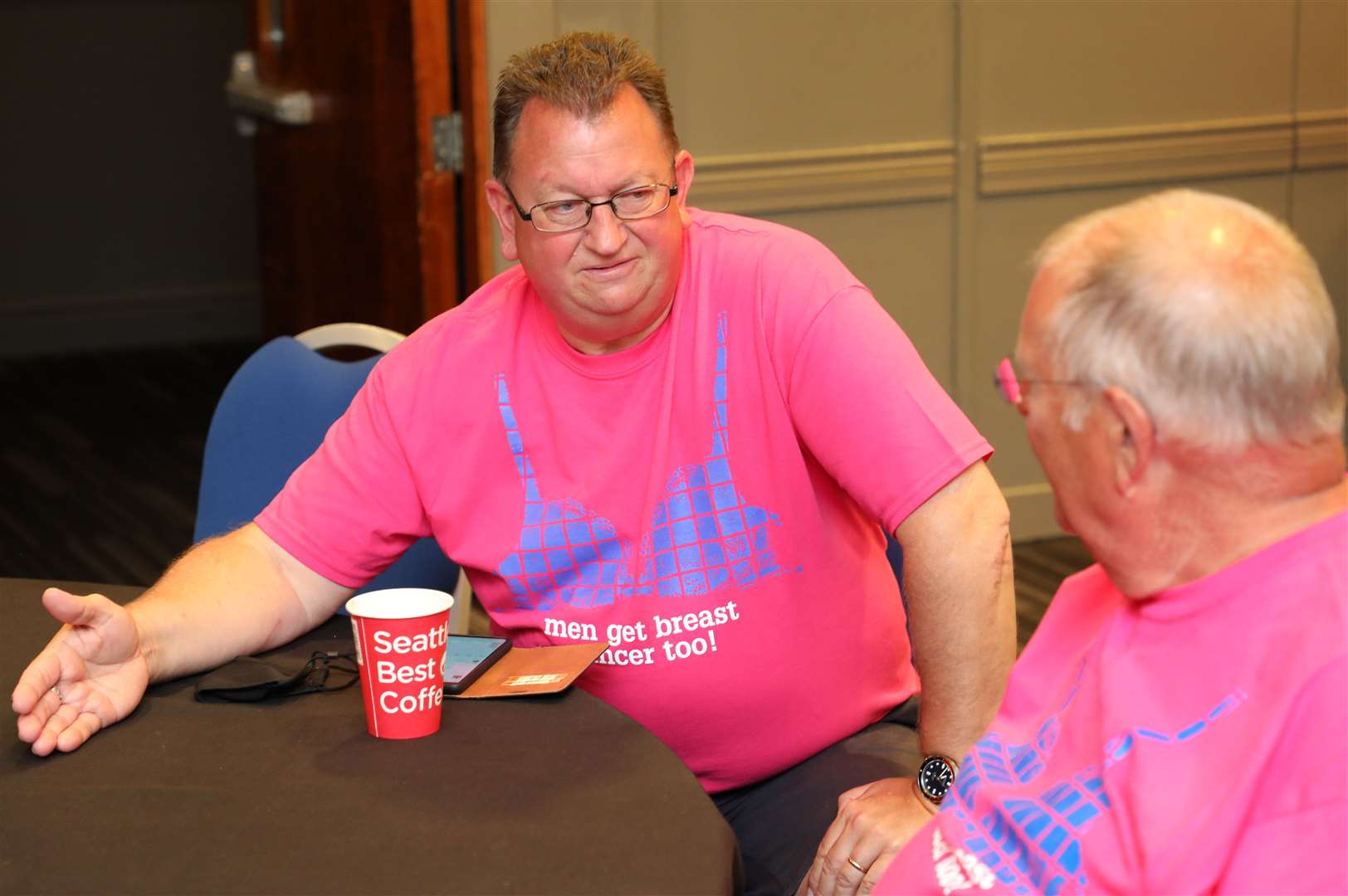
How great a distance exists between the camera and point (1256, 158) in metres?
4.29

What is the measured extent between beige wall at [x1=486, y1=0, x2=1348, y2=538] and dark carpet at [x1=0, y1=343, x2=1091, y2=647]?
0.79 m

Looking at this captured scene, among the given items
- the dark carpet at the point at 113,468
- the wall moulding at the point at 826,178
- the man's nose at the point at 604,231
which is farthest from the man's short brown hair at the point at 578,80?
the dark carpet at the point at 113,468

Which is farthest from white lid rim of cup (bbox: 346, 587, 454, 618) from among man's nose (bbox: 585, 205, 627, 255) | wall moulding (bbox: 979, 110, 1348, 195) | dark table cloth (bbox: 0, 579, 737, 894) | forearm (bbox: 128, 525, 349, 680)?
wall moulding (bbox: 979, 110, 1348, 195)

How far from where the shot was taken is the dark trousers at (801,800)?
1703 millimetres

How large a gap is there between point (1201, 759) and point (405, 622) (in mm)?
703

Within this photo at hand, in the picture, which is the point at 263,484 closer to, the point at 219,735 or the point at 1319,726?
the point at 219,735

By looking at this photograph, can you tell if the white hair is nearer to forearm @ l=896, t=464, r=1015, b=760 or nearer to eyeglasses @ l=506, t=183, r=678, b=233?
forearm @ l=896, t=464, r=1015, b=760

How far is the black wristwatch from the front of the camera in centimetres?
160

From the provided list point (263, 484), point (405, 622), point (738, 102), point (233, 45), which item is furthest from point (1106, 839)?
point (233, 45)

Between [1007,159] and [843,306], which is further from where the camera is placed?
[1007,159]

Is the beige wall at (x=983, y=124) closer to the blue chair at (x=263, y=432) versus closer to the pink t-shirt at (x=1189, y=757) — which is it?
the blue chair at (x=263, y=432)

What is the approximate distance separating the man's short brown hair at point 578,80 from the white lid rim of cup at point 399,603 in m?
0.59

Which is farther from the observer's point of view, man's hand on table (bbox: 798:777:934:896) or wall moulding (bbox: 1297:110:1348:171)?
wall moulding (bbox: 1297:110:1348:171)

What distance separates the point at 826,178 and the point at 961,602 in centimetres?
241
